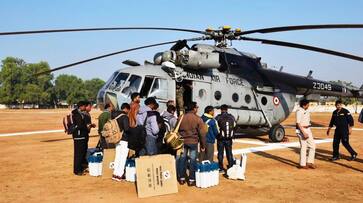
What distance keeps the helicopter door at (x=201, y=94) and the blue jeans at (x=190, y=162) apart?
5956 millimetres

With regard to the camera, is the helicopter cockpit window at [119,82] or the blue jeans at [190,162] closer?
the blue jeans at [190,162]

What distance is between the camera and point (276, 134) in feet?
48.4

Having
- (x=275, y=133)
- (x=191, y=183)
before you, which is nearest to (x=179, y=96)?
(x=275, y=133)

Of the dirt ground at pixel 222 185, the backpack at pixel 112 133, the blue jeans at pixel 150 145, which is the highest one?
the backpack at pixel 112 133

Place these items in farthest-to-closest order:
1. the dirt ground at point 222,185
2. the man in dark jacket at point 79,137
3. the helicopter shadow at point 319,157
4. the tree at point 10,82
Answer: the tree at point 10,82 < the helicopter shadow at point 319,157 < the man in dark jacket at point 79,137 < the dirt ground at point 222,185

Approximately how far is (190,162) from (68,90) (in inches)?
5396

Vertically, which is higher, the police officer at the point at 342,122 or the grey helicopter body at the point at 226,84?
the grey helicopter body at the point at 226,84

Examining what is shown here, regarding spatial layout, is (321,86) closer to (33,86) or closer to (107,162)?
(107,162)

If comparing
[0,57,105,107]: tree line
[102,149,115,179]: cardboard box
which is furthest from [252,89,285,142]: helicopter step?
[0,57,105,107]: tree line

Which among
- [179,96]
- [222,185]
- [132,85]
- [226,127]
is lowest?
[222,185]

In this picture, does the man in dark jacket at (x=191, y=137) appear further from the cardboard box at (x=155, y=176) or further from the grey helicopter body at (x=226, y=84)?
the grey helicopter body at (x=226, y=84)

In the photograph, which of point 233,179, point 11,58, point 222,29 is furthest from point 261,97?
point 11,58

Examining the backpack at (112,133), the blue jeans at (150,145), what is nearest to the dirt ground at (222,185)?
the blue jeans at (150,145)

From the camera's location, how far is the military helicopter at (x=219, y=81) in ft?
41.6
